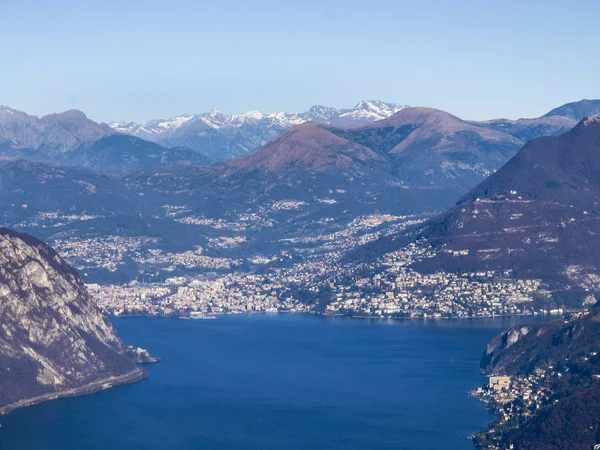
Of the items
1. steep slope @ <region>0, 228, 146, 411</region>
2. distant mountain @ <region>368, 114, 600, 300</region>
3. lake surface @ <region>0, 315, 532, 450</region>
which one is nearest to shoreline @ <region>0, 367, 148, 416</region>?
steep slope @ <region>0, 228, 146, 411</region>

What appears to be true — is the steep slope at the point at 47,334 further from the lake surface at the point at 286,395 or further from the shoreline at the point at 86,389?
the lake surface at the point at 286,395

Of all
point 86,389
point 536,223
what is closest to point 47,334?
point 86,389

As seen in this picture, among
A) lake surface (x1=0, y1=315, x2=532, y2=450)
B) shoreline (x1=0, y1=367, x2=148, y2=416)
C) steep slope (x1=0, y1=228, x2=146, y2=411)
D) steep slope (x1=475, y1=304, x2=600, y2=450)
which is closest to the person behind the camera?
steep slope (x1=475, y1=304, x2=600, y2=450)

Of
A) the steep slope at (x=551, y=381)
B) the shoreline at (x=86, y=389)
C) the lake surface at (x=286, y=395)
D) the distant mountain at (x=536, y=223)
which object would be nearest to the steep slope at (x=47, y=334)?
the shoreline at (x=86, y=389)

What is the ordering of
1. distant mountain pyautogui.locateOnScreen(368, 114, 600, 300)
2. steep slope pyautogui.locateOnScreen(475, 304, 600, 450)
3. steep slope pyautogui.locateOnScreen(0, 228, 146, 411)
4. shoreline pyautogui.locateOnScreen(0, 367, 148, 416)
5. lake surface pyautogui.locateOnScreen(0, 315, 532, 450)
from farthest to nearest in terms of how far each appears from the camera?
distant mountain pyautogui.locateOnScreen(368, 114, 600, 300)
steep slope pyautogui.locateOnScreen(0, 228, 146, 411)
shoreline pyautogui.locateOnScreen(0, 367, 148, 416)
lake surface pyautogui.locateOnScreen(0, 315, 532, 450)
steep slope pyautogui.locateOnScreen(475, 304, 600, 450)

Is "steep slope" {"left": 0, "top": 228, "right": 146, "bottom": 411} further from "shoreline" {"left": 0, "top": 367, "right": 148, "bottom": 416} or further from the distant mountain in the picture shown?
the distant mountain

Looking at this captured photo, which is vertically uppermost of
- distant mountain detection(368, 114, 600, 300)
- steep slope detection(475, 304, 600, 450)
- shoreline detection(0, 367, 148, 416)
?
distant mountain detection(368, 114, 600, 300)

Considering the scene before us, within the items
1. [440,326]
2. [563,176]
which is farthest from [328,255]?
[440,326]
